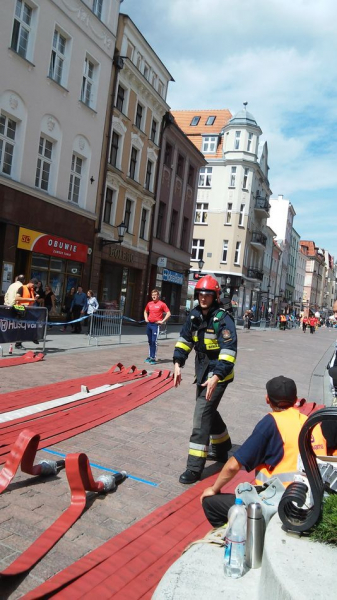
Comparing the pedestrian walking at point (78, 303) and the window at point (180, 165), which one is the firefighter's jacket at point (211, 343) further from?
the window at point (180, 165)

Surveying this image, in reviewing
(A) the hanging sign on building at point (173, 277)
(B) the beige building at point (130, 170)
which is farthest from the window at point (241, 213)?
(B) the beige building at point (130, 170)

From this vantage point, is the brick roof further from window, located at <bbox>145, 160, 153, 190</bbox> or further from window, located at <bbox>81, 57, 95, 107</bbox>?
window, located at <bbox>81, 57, 95, 107</bbox>

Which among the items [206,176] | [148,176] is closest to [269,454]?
[148,176]

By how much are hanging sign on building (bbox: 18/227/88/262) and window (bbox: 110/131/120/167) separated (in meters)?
4.92

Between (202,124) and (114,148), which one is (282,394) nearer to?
(114,148)

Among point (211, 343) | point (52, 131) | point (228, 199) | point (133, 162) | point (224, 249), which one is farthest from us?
point (224, 249)

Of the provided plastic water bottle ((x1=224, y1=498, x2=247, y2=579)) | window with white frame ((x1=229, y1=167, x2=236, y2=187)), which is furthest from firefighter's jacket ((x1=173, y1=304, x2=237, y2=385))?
window with white frame ((x1=229, y1=167, x2=236, y2=187))

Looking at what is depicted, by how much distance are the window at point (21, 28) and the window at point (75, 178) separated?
4.24 metres

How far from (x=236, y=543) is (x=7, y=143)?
1574cm

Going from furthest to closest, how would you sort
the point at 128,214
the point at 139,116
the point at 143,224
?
1. the point at 143,224
2. the point at 139,116
3. the point at 128,214

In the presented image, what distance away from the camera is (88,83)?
2038 cm

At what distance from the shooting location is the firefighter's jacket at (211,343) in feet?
15.4

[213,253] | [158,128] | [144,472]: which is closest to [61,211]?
[158,128]

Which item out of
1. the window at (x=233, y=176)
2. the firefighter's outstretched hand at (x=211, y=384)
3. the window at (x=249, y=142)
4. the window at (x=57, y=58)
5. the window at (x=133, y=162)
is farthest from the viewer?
the window at (x=233, y=176)
